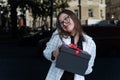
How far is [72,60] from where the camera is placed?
470 cm

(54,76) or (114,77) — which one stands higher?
(54,76)

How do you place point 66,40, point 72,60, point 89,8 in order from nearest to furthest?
point 72,60 < point 66,40 < point 89,8

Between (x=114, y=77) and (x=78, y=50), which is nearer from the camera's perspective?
(x=78, y=50)

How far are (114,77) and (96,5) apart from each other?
83869mm

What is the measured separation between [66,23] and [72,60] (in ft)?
1.21

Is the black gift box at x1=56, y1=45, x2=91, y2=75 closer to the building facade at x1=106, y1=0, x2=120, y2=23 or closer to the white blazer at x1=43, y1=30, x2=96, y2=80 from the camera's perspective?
the white blazer at x1=43, y1=30, x2=96, y2=80

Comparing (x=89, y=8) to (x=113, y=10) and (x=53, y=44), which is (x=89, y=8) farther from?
(x=53, y=44)

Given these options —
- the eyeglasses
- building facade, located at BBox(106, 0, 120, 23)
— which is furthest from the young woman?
building facade, located at BBox(106, 0, 120, 23)

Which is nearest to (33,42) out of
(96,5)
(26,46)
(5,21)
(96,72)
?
(26,46)

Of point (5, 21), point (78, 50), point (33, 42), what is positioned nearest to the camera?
point (78, 50)

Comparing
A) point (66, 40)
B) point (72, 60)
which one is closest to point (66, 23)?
point (66, 40)

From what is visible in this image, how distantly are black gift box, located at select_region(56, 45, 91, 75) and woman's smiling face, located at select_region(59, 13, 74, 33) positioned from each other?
8.2 inches

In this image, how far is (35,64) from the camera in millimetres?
18453

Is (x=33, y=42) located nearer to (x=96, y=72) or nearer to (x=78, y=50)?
(x=96, y=72)
